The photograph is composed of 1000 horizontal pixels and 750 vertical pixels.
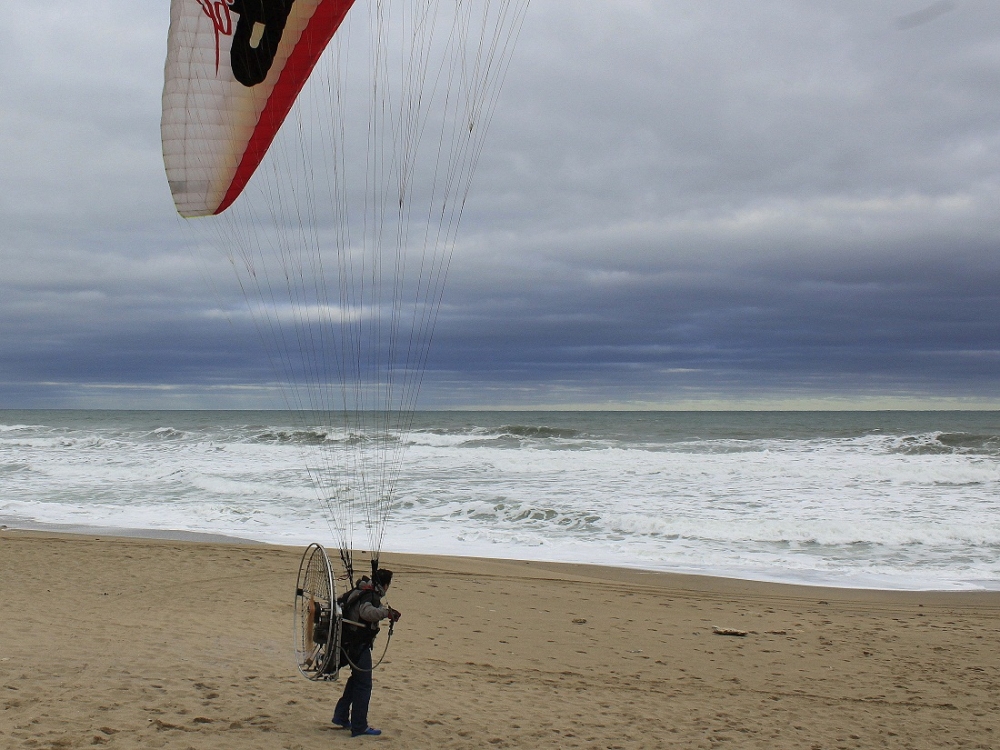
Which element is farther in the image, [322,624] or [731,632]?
[731,632]

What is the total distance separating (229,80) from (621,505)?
502 inches

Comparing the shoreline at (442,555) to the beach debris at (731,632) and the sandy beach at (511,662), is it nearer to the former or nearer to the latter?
the sandy beach at (511,662)

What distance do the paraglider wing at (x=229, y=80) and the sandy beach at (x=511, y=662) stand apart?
3771 millimetres

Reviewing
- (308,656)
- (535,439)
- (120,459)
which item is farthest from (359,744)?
(535,439)

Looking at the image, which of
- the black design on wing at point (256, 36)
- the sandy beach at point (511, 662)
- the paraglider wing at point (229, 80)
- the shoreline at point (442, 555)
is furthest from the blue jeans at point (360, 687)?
the shoreline at point (442, 555)

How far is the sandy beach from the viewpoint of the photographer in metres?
5.15

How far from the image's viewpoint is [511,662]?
6965 mm

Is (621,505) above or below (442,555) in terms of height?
above

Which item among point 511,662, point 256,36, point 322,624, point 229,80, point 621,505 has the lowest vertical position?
point 511,662

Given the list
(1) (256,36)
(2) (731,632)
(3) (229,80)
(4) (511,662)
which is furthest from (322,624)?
(2) (731,632)

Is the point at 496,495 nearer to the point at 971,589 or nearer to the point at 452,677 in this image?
the point at 971,589

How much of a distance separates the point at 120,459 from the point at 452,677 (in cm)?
2726

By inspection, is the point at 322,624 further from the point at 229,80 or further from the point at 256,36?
the point at 256,36

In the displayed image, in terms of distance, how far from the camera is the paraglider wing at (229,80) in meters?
5.85
